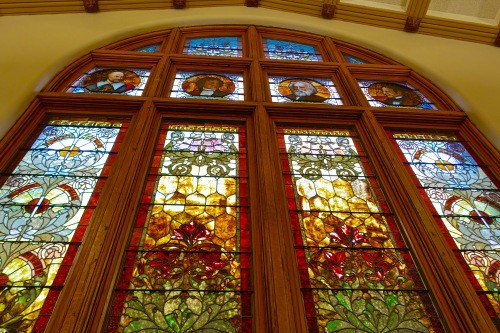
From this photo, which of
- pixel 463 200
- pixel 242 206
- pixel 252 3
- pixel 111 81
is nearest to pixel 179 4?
pixel 252 3

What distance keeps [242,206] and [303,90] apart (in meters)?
2.11

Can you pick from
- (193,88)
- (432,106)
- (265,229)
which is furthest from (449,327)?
(193,88)

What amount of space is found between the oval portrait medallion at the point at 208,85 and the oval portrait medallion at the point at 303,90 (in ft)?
1.95

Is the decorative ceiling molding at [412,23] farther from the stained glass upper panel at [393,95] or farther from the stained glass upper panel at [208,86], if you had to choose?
the stained glass upper panel at [208,86]

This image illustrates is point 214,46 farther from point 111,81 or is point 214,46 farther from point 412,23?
point 412,23

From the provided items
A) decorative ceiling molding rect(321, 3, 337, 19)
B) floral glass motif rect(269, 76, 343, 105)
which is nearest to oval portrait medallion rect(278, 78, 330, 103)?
floral glass motif rect(269, 76, 343, 105)

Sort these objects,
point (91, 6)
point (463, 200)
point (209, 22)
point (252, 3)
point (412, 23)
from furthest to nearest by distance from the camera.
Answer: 1. point (252, 3)
2. point (209, 22)
3. point (412, 23)
4. point (91, 6)
5. point (463, 200)

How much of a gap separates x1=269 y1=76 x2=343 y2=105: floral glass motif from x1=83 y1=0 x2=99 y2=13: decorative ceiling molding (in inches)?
105

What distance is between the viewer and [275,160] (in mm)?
3305

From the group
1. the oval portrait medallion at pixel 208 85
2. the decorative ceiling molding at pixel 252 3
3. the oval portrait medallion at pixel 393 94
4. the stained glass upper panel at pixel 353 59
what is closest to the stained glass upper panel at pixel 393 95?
the oval portrait medallion at pixel 393 94

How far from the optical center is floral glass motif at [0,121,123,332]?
2.23 meters

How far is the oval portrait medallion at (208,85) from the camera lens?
14.4 feet

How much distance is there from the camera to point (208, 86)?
178 inches

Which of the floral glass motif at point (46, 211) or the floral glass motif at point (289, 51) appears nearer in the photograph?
the floral glass motif at point (46, 211)
